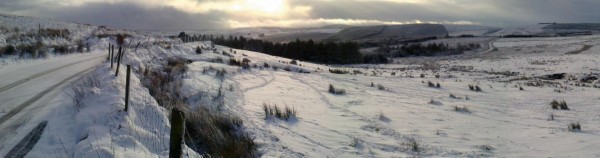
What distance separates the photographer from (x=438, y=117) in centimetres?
1233

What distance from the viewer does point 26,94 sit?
447 inches

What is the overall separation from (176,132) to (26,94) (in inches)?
328

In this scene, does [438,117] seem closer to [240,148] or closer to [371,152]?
[371,152]

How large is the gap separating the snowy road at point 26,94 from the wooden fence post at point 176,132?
3222 mm

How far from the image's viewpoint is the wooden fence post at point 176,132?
4.64 meters

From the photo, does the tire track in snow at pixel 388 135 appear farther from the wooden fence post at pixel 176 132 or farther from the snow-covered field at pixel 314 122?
the wooden fence post at pixel 176 132

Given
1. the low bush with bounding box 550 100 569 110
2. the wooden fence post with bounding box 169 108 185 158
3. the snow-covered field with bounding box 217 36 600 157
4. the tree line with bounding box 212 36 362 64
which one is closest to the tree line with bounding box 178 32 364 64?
the tree line with bounding box 212 36 362 64

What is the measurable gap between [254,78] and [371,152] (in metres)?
11.6

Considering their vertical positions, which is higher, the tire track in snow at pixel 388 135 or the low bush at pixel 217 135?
the low bush at pixel 217 135

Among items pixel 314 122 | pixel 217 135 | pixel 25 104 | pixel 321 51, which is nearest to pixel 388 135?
pixel 314 122

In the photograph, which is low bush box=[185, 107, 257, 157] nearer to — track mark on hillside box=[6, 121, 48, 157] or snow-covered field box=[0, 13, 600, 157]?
snow-covered field box=[0, 13, 600, 157]

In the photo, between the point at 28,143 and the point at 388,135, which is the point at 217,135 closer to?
the point at 28,143

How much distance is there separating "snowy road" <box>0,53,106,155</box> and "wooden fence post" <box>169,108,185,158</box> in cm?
322

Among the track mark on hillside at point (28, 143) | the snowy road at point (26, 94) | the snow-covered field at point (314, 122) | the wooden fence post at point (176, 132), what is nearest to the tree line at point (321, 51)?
the snowy road at point (26, 94)
